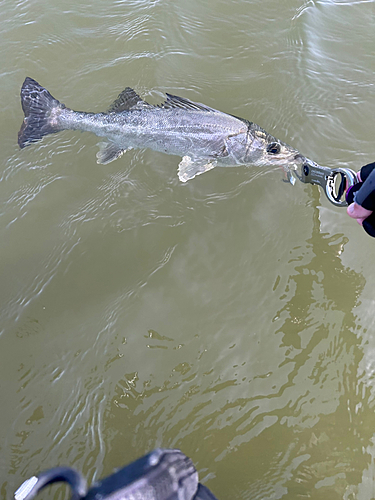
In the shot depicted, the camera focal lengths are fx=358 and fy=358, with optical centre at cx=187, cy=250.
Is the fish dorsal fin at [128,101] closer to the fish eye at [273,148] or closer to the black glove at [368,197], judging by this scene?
the fish eye at [273,148]

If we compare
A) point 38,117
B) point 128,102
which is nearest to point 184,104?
point 128,102

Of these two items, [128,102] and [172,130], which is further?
[128,102]

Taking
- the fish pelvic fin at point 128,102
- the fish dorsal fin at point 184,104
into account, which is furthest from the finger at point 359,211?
the fish pelvic fin at point 128,102

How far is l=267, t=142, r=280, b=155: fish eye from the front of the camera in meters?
4.86

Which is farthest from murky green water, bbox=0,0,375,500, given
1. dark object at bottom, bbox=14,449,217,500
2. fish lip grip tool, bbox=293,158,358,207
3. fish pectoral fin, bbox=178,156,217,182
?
dark object at bottom, bbox=14,449,217,500

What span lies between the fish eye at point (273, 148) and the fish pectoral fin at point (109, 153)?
211cm

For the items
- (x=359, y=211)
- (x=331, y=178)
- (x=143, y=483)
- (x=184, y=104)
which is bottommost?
(x=143, y=483)

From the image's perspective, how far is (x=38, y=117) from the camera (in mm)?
5176

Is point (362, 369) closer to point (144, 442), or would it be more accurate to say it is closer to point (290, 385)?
point (290, 385)

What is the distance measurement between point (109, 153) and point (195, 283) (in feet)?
7.54

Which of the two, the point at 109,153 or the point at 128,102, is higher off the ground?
the point at 128,102

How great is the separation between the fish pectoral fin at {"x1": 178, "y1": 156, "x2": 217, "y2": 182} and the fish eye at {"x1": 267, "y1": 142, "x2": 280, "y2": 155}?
0.78m

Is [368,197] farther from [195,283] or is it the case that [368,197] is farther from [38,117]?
[38,117]

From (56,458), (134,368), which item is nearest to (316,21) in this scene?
(134,368)
